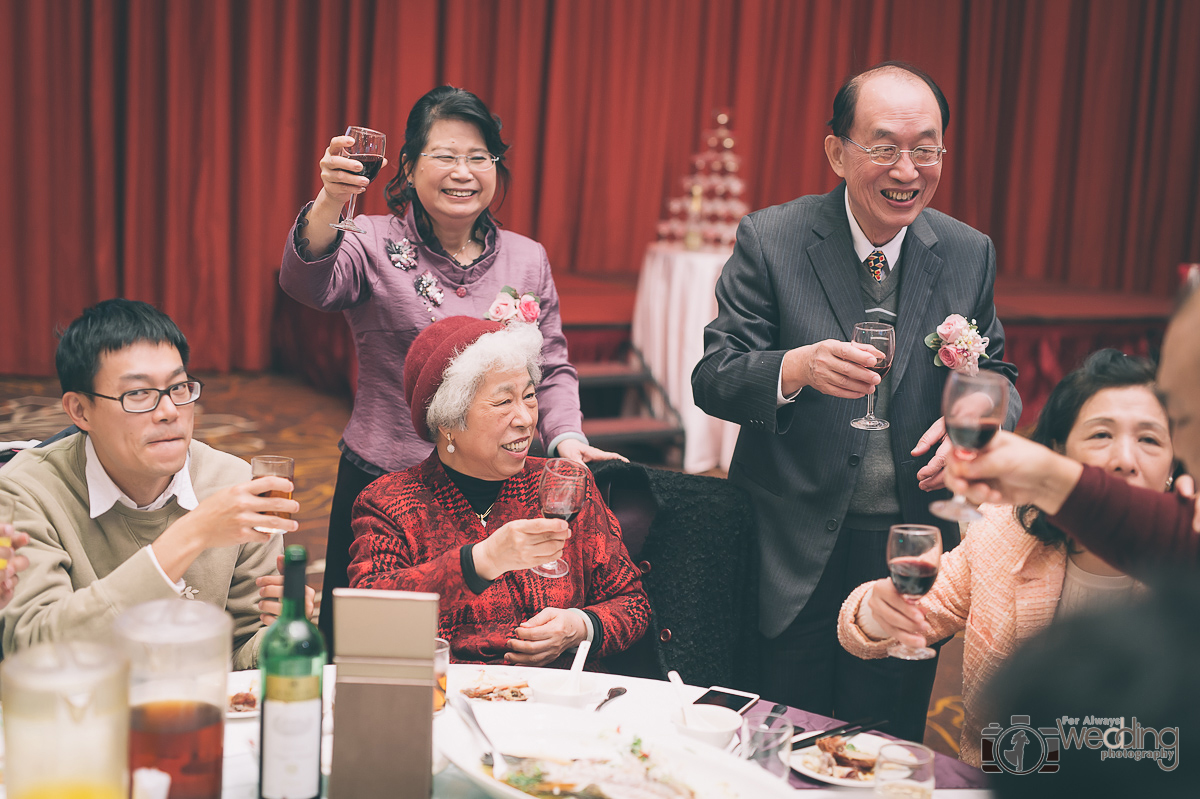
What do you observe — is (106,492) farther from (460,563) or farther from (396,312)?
(396,312)

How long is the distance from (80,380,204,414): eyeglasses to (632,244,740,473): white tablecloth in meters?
3.40

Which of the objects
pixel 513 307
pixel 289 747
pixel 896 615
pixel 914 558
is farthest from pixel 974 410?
pixel 513 307

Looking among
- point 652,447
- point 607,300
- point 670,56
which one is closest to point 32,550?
point 652,447

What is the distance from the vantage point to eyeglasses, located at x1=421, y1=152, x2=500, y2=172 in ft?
7.60

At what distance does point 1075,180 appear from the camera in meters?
8.68

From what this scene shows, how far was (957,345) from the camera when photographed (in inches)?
80.8

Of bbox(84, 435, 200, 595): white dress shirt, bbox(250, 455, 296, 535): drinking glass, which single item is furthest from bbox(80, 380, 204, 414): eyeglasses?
bbox(250, 455, 296, 535): drinking glass

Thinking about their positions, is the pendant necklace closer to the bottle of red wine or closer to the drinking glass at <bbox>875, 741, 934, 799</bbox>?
the bottle of red wine

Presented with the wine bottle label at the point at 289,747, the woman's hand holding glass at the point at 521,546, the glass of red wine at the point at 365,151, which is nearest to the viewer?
the wine bottle label at the point at 289,747

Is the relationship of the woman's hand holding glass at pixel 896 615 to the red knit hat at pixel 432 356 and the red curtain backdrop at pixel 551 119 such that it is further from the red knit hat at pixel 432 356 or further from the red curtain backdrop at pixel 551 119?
the red curtain backdrop at pixel 551 119

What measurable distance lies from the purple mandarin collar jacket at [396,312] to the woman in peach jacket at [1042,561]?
0.86 metres

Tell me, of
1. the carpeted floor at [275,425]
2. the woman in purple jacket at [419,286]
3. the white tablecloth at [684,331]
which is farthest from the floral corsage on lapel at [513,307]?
the white tablecloth at [684,331]

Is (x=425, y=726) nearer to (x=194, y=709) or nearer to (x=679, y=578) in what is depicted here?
(x=194, y=709)

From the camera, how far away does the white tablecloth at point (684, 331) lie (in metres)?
4.97
